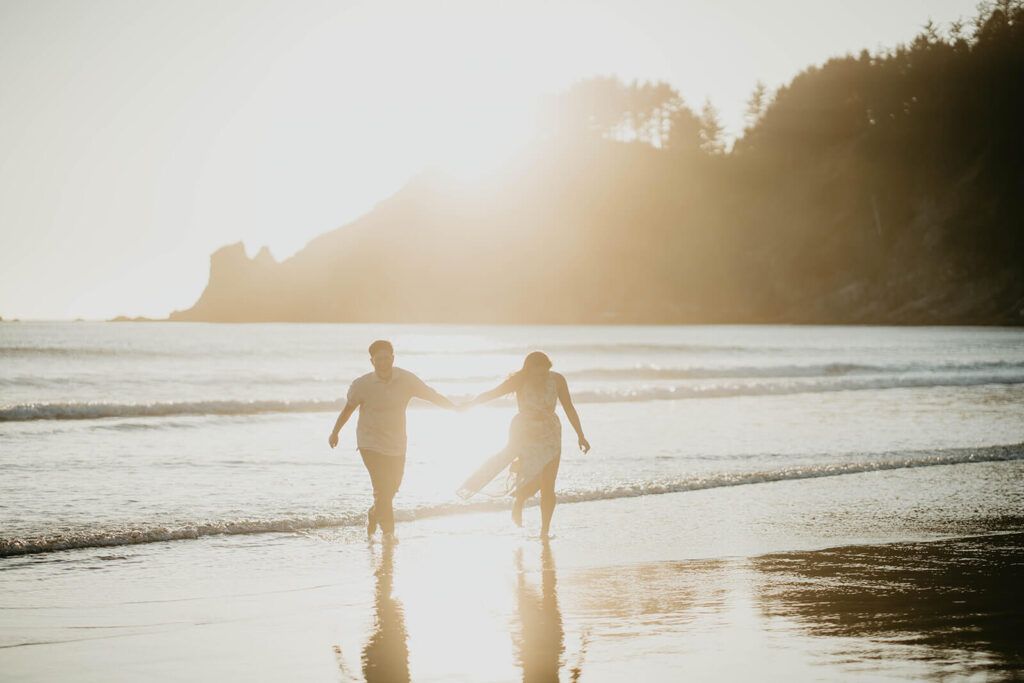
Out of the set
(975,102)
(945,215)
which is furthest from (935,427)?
(975,102)

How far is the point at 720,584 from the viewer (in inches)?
290

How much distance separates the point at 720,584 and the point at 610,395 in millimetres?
20031

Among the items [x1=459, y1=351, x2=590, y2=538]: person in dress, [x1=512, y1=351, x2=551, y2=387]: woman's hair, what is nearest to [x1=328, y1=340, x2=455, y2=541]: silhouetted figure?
[x1=459, y1=351, x2=590, y2=538]: person in dress

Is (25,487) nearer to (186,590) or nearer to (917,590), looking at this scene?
(186,590)

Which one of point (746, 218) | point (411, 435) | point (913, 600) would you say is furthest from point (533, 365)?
point (746, 218)

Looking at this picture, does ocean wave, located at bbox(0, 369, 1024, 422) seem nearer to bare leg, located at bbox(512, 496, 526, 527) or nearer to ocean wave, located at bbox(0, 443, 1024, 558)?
ocean wave, located at bbox(0, 443, 1024, 558)

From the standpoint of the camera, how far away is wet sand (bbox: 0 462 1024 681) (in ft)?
17.8

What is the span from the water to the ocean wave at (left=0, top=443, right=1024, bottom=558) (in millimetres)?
30

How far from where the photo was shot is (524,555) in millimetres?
8516

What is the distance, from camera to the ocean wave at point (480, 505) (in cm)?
892

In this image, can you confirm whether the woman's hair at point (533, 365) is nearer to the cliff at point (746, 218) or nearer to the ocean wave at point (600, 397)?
the ocean wave at point (600, 397)

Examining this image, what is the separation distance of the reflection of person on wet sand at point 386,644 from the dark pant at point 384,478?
151 centimetres

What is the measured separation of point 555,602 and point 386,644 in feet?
4.95

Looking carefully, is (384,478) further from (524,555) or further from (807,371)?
(807,371)
